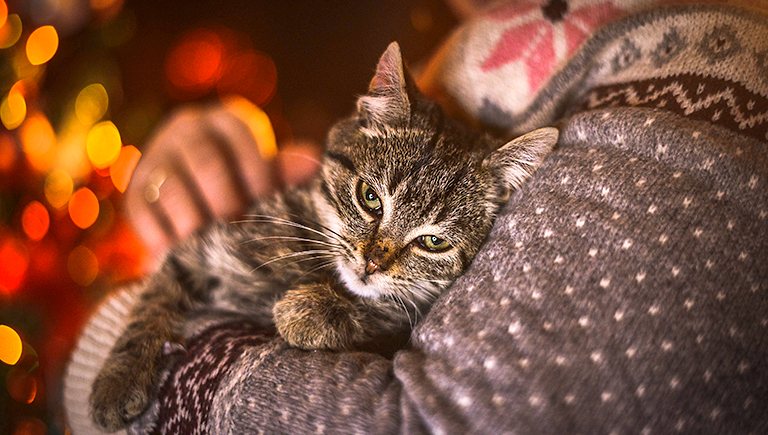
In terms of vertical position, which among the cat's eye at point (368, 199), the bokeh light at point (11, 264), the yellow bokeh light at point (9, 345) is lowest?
the yellow bokeh light at point (9, 345)

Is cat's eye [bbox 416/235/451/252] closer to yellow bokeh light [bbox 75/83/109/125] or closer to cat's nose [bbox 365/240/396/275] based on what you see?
cat's nose [bbox 365/240/396/275]

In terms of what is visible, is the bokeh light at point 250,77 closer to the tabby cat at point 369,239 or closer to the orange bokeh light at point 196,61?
the orange bokeh light at point 196,61

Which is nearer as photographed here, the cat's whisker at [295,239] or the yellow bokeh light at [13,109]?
the cat's whisker at [295,239]

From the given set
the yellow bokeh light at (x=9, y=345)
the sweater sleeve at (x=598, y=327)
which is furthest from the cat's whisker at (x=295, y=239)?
the yellow bokeh light at (x=9, y=345)

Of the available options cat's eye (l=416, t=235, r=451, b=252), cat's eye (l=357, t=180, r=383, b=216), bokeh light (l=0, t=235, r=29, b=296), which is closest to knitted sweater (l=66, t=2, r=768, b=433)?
cat's eye (l=416, t=235, r=451, b=252)

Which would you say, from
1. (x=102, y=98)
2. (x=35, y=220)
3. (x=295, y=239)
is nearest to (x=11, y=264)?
(x=35, y=220)

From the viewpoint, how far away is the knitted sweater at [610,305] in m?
0.66

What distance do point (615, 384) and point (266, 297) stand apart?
0.72 meters

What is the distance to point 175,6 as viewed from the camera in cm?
205

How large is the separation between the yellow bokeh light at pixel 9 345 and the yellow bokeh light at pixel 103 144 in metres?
0.53

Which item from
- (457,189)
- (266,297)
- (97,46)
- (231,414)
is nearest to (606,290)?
(457,189)

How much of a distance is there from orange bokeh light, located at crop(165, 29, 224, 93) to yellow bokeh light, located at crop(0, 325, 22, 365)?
3.33 feet

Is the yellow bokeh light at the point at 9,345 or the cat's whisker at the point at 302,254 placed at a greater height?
the cat's whisker at the point at 302,254

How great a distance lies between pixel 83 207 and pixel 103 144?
0.20 metres
